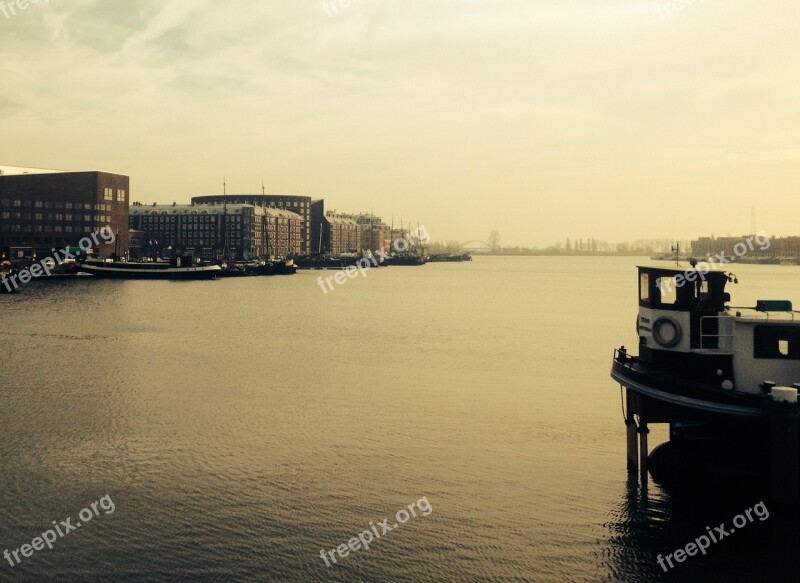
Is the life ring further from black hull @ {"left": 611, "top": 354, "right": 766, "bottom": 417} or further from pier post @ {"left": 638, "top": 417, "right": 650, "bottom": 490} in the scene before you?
pier post @ {"left": 638, "top": 417, "right": 650, "bottom": 490}

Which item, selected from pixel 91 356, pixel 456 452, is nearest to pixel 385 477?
pixel 456 452

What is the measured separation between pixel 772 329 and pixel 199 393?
30.1 m

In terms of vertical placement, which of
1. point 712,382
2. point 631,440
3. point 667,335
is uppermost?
point 667,335

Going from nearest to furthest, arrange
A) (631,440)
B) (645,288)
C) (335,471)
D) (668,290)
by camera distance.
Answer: (668,290)
(631,440)
(645,288)
(335,471)

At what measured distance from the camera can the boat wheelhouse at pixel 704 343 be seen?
77.7 ft

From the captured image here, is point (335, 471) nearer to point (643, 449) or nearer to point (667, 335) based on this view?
point (643, 449)

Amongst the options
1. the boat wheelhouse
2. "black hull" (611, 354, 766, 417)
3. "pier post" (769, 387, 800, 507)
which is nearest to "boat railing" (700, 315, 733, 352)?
the boat wheelhouse

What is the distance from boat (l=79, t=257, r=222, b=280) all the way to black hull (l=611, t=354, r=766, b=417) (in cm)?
16518

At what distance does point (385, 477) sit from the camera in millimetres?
25797

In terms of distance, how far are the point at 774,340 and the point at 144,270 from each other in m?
172

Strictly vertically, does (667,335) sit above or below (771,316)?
below

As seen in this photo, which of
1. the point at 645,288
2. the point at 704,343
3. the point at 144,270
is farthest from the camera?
the point at 144,270

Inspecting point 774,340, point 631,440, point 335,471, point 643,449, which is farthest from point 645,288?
point 335,471

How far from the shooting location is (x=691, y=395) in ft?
74.3
